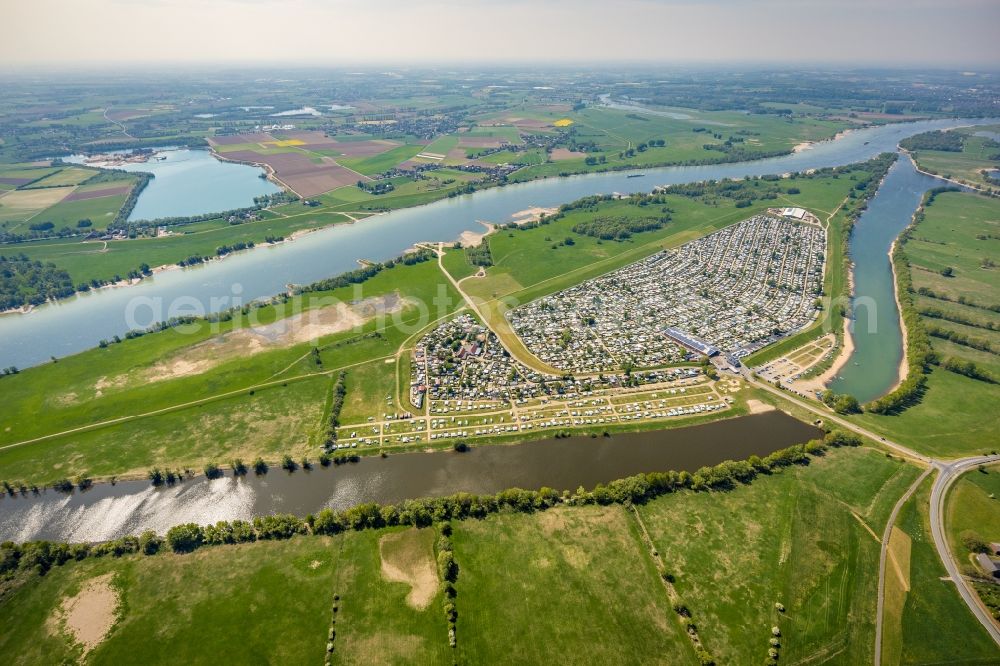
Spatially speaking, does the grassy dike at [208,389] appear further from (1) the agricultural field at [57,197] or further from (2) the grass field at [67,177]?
(2) the grass field at [67,177]

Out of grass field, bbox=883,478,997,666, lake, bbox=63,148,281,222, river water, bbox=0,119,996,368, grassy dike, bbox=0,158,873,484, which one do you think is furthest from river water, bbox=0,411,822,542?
lake, bbox=63,148,281,222

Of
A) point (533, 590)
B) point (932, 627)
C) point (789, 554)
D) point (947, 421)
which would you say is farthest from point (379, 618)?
point (947, 421)

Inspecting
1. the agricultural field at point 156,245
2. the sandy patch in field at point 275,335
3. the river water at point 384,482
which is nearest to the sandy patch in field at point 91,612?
the river water at point 384,482

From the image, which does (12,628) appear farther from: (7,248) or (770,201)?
(770,201)

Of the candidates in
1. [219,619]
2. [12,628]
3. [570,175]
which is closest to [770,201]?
[570,175]

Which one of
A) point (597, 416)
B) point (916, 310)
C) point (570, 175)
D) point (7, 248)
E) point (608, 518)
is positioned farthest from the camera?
point (570, 175)
